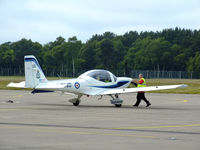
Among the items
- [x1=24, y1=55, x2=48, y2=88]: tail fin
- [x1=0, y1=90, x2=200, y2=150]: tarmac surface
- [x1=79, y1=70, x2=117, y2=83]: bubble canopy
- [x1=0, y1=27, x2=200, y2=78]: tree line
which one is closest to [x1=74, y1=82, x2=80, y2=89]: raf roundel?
[x1=79, y1=70, x2=117, y2=83]: bubble canopy

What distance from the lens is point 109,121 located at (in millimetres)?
16969

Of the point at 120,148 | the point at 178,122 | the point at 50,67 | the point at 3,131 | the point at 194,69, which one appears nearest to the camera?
the point at 120,148

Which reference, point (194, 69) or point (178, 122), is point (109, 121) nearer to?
point (178, 122)

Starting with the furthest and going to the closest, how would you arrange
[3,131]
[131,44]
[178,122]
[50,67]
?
[131,44]
[50,67]
[178,122]
[3,131]

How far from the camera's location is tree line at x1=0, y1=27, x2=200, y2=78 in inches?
5049

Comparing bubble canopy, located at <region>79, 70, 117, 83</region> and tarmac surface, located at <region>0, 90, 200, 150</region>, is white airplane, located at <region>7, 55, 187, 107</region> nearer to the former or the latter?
bubble canopy, located at <region>79, 70, 117, 83</region>

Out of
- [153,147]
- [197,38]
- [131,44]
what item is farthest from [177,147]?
[131,44]

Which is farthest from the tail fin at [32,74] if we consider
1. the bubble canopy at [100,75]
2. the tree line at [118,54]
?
the tree line at [118,54]

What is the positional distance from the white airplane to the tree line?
309 feet

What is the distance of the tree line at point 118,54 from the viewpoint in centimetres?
12825

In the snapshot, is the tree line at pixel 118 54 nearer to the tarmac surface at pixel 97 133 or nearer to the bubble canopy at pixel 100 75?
the bubble canopy at pixel 100 75

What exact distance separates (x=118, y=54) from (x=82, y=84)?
396 ft

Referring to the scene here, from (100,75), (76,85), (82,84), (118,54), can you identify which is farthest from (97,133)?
(118,54)

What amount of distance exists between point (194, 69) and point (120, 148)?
109 m
